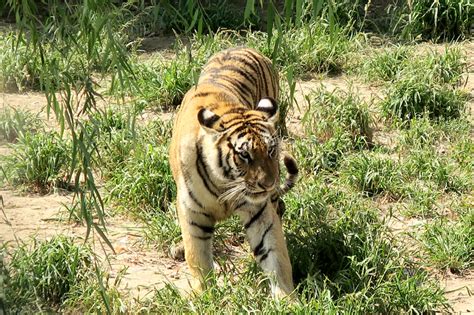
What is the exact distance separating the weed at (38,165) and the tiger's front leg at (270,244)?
5.55 feet

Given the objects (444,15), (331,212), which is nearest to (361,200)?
(331,212)

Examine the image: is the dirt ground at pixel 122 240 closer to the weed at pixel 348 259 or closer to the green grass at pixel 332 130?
the weed at pixel 348 259

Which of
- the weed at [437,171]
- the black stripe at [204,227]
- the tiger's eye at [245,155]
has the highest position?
the tiger's eye at [245,155]

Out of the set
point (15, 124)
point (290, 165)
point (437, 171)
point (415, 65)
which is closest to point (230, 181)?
point (290, 165)

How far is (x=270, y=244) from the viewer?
5.39m

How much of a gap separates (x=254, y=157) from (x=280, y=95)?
2316 millimetres

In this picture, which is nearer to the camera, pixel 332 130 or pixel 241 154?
pixel 241 154

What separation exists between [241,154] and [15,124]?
8.06ft

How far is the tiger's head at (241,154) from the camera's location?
523 cm

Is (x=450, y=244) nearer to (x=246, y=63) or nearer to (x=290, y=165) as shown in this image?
(x=290, y=165)

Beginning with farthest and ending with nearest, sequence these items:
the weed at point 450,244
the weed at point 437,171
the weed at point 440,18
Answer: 1. the weed at point 440,18
2. the weed at point 437,171
3. the weed at point 450,244

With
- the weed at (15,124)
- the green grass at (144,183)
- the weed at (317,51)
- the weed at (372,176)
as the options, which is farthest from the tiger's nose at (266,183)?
the weed at (317,51)

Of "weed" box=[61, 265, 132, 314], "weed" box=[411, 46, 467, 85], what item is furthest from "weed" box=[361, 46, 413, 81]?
"weed" box=[61, 265, 132, 314]

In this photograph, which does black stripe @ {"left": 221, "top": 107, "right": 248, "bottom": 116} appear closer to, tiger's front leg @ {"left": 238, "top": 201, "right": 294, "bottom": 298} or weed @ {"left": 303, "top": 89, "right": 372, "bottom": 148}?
tiger's front leg @ {"left": 238, "top": 201, "right": 294, "bottom": 298}
